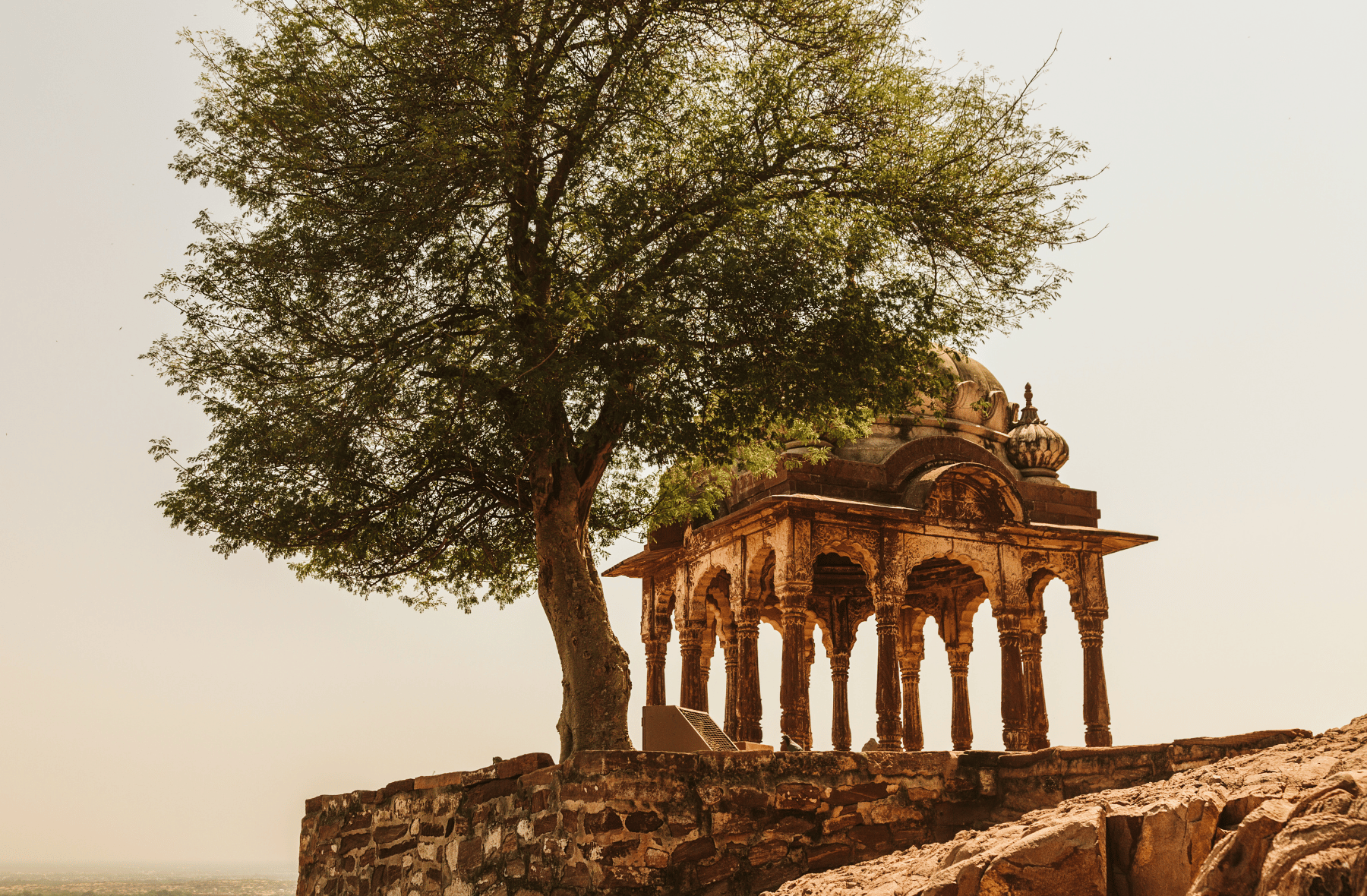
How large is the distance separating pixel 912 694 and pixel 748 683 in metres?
4.80

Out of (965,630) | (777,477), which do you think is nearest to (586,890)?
(777,477)

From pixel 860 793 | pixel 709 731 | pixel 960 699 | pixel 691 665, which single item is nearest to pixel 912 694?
pixel 960 699

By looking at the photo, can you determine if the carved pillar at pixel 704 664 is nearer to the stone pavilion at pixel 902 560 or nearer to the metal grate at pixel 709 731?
the stone pavilion at pixel 902 560

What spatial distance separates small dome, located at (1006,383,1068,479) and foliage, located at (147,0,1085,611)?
27.0ft

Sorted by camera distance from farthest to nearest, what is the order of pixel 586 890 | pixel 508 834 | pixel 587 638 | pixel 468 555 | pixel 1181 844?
pixel 468 555
pixel 587 638
pixel 508 834
pixel 586 890
pixel 1181 844

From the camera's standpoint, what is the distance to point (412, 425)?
→ 10.6 m

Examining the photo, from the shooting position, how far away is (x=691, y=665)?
17750mm

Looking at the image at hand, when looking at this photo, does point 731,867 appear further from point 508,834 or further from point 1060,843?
point 1060,843

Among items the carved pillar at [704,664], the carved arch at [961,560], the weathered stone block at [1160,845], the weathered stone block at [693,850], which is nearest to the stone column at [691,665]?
the carved pillar at [704,664]

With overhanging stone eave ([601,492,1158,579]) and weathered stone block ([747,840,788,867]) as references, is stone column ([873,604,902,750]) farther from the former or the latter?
weathered stone block ([747,840,788,867])

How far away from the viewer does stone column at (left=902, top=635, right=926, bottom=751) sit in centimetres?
1662

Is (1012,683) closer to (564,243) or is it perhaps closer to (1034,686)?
(1034,686)

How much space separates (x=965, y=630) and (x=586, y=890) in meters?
14.1

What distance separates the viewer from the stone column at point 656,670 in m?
18.7
